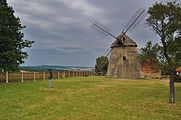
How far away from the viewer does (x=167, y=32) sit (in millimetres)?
10414

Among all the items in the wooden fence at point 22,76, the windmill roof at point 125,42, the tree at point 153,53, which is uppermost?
the windmill roof at point 125,42

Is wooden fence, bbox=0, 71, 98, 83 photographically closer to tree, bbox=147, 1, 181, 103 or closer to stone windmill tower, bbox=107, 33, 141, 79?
stone windmill tower, bbox=107, 33, 141, 79

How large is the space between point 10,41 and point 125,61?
82.6 ft

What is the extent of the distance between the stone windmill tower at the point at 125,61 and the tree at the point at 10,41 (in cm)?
2184

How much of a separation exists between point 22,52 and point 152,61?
16508 mm

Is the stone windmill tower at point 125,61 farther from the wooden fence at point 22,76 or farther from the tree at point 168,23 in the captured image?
the tree at point 168,23

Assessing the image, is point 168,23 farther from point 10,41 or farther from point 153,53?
point 10,41

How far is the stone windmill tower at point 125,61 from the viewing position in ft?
110

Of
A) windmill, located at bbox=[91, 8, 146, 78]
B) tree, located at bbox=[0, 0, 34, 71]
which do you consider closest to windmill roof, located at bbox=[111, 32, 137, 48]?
windmill, located at bbox=[91, 8, 146, 78]

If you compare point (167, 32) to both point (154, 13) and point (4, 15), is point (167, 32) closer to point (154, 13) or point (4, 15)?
point (154, 13)

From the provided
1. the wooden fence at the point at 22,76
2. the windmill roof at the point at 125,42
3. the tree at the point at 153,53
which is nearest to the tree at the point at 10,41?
the wooden fence at the point at 22,76

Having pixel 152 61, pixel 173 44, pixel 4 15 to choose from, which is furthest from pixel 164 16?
pixel 4 15

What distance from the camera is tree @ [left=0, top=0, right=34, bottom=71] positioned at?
53.5 feet

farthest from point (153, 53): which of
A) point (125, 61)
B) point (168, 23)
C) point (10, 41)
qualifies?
point (125, 61)
